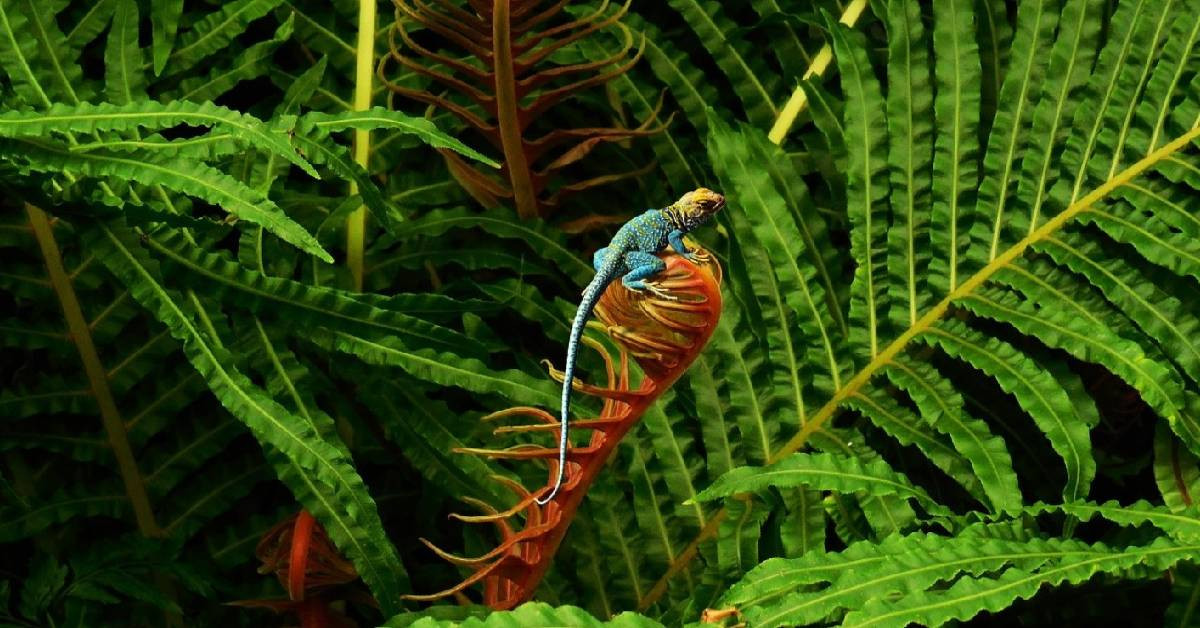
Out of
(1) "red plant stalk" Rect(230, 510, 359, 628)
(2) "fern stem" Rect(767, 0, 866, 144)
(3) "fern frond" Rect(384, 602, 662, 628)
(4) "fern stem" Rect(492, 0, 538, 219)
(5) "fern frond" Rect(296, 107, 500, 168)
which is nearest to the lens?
(3) "fern frond" Rect(384, 602, 662, 628)

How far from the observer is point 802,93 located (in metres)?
1.22

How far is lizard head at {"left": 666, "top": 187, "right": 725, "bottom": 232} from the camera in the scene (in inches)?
32.2

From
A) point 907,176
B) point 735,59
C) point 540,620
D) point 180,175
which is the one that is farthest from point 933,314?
point 180,175

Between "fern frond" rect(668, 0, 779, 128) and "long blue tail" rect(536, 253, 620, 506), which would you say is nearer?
"long blue tail" rect(536, 253, 620, 506)

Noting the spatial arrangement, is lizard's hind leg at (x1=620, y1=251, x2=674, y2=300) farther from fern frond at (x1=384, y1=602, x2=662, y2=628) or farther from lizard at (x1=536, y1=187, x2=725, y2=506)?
fern frond at (x1=384, y1=602, x2=662, y2=628)

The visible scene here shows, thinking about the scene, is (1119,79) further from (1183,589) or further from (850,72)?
(1183,589)

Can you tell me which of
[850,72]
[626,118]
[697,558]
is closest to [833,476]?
[697,558]

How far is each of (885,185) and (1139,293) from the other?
0.21m

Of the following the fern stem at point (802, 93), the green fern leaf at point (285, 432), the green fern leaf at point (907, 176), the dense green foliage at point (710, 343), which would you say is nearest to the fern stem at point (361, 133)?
the dense green foliage at point (710, 343)

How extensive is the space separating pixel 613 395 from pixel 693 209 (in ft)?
0.46

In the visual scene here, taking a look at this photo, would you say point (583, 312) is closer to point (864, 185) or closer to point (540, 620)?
point (540, 620)

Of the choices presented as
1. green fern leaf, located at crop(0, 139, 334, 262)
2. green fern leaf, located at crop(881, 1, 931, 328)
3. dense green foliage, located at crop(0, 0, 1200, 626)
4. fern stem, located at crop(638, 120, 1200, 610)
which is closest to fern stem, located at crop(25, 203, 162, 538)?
dense green foliage, located at crop(0, 0, 1200, 626)

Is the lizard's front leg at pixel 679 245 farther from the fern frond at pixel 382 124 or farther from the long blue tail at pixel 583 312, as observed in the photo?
the fern frond at pixel 382 124

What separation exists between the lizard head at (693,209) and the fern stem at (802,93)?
1.30 ft
